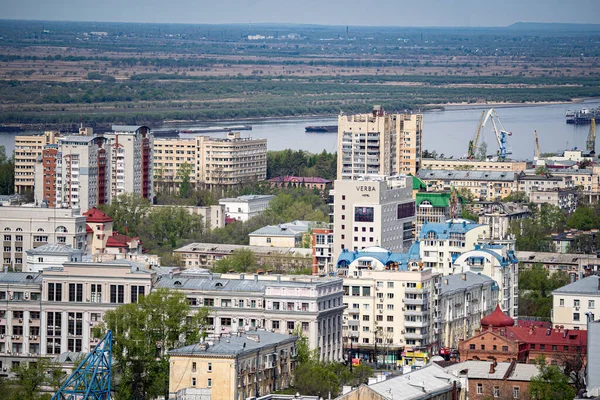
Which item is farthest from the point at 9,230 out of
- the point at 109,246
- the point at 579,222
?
the point at 579,222

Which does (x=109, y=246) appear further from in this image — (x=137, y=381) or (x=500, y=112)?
(x=500, y=112)

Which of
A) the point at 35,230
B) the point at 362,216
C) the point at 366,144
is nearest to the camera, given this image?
the point at 362,216

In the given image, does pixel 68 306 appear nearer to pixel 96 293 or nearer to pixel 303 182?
pixel 96 293

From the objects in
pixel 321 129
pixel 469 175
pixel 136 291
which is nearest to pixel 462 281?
pixel 136 291

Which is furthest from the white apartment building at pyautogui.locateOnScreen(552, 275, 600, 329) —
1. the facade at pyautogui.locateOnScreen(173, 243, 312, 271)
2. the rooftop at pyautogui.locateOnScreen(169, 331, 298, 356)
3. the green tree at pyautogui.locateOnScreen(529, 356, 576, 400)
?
the facade at pyautogui.locateOnScreen(173, 243, 312, 271)

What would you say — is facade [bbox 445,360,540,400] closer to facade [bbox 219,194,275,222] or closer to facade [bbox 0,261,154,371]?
facade [bbox 0,261,154,371]

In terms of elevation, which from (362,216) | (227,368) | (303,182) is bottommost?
(227,368)
